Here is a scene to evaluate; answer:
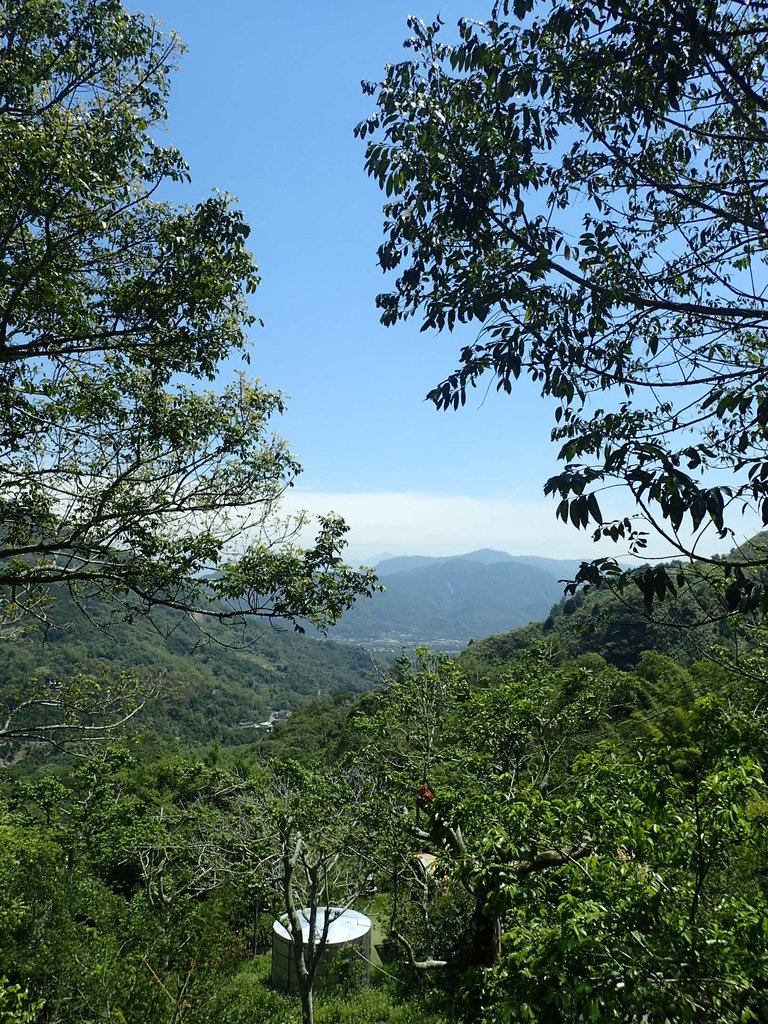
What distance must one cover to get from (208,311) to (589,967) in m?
4.87

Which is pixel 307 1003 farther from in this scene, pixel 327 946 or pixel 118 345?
pixel 118 345

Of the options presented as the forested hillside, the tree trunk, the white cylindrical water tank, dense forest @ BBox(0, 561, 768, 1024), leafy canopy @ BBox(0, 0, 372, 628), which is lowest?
the forested hillside

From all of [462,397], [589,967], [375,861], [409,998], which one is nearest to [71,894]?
[375,861]

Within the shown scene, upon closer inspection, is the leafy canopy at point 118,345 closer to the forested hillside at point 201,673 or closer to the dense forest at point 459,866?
the dense forest at point 459,866

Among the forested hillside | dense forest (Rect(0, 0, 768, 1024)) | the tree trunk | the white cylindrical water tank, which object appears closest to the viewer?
dense forest (Rect(0, 0, 768, 1024))

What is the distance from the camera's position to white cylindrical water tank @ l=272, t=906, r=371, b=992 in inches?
498

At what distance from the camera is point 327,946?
1246 centimetres

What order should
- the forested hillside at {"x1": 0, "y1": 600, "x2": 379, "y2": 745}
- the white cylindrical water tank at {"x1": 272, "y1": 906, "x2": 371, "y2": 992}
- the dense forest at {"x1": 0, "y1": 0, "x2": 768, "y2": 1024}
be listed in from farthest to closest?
the forested hillside at {"x1": 0, "y1": 600, "x2": 379, "y2": 745}
the white cylindrical water tank at {"x1": 272, "y1": 906, "x2": 371, "y2": 992}
the dense forest at {"x1": 0, "y1": 0, "x2": 768, "y2": 1024}

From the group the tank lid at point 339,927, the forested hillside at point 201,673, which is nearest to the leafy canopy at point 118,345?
the tank lid at point 339,927

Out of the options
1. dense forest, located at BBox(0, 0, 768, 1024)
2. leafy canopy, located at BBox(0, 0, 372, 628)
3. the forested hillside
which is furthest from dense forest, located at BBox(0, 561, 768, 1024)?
the forested hillside

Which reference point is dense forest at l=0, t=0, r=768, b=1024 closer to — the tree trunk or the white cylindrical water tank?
the tree trunk

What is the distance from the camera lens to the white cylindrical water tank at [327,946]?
1264 centimetres

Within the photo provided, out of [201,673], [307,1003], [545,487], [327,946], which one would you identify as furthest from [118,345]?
[201,673]

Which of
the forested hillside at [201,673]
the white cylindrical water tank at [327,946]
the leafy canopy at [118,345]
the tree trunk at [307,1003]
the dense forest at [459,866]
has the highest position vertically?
the leafy canopy at [118,345]
